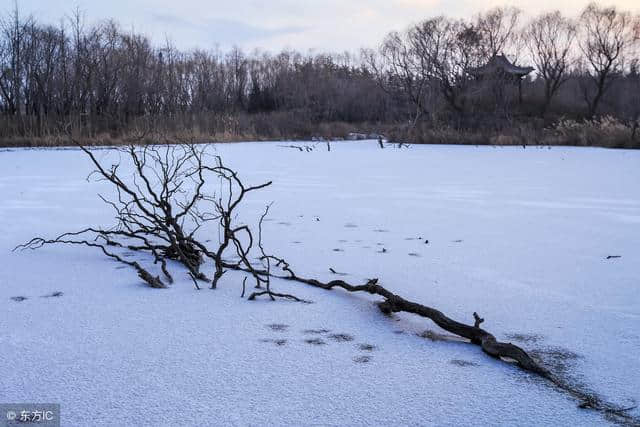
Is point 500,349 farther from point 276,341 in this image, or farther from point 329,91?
point 329,91

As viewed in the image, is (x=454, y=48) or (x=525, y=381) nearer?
(x=525, y=381)

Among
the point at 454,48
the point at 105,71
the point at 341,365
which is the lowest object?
the point at 341,365

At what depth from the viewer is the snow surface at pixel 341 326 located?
1233 millimetres

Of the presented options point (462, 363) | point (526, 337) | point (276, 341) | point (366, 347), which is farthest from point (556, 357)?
point (276, 341)

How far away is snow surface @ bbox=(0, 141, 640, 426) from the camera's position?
A: 1.23 metres

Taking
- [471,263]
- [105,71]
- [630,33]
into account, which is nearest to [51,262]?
[471,263]

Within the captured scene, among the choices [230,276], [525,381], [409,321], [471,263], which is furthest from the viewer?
[471,263]

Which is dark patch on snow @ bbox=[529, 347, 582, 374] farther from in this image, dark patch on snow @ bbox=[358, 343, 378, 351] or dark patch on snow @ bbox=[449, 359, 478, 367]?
dark patch on snow @ bbox=[358, 343, 378, 351]

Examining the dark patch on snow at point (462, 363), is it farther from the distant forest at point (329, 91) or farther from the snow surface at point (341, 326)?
the distant forest at point (329, 91)

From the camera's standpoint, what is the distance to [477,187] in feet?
18.2

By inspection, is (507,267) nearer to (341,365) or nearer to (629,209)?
(341,365)

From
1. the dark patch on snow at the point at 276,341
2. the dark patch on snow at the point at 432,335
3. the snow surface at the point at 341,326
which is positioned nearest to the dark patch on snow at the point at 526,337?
the snow surface at the point at 341,326

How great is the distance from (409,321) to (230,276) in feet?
2.93

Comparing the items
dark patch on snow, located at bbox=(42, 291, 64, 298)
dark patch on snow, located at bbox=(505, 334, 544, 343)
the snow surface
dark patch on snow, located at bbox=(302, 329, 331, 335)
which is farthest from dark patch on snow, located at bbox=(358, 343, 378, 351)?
dark patch on snow, located at bbox=(42, 291, 64, 298)
